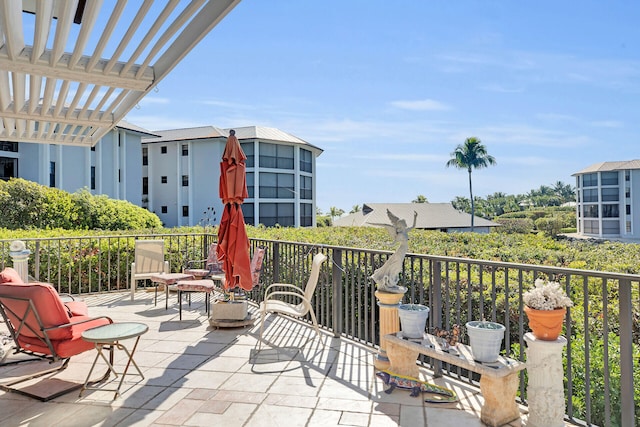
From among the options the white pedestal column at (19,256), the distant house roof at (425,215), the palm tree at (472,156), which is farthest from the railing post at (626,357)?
the palm tree at (472,156)

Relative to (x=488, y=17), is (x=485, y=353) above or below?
below

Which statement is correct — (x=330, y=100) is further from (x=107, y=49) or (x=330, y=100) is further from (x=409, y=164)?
(x=409, y=164)

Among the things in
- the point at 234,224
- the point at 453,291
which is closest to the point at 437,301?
the point at 453,291

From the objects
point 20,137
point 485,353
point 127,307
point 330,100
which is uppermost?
point 330,100

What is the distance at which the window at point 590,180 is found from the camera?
49.8 m

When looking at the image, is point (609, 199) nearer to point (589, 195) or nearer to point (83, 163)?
point (589, 195)

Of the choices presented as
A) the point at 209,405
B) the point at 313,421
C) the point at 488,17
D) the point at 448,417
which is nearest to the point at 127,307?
the point at 209,405

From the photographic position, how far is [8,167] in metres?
21.5

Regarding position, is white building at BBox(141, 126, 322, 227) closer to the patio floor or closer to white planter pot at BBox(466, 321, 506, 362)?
the patio floor

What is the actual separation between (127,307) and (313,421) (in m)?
4.46

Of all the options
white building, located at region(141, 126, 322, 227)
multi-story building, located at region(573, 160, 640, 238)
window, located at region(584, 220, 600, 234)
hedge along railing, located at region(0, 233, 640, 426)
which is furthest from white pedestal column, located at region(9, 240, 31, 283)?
window, located at region(584, 220, 600, 234)

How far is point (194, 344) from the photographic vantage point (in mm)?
4367

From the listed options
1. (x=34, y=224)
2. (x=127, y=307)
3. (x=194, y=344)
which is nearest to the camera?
(x=194, y=344)

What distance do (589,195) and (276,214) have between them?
43.1m
